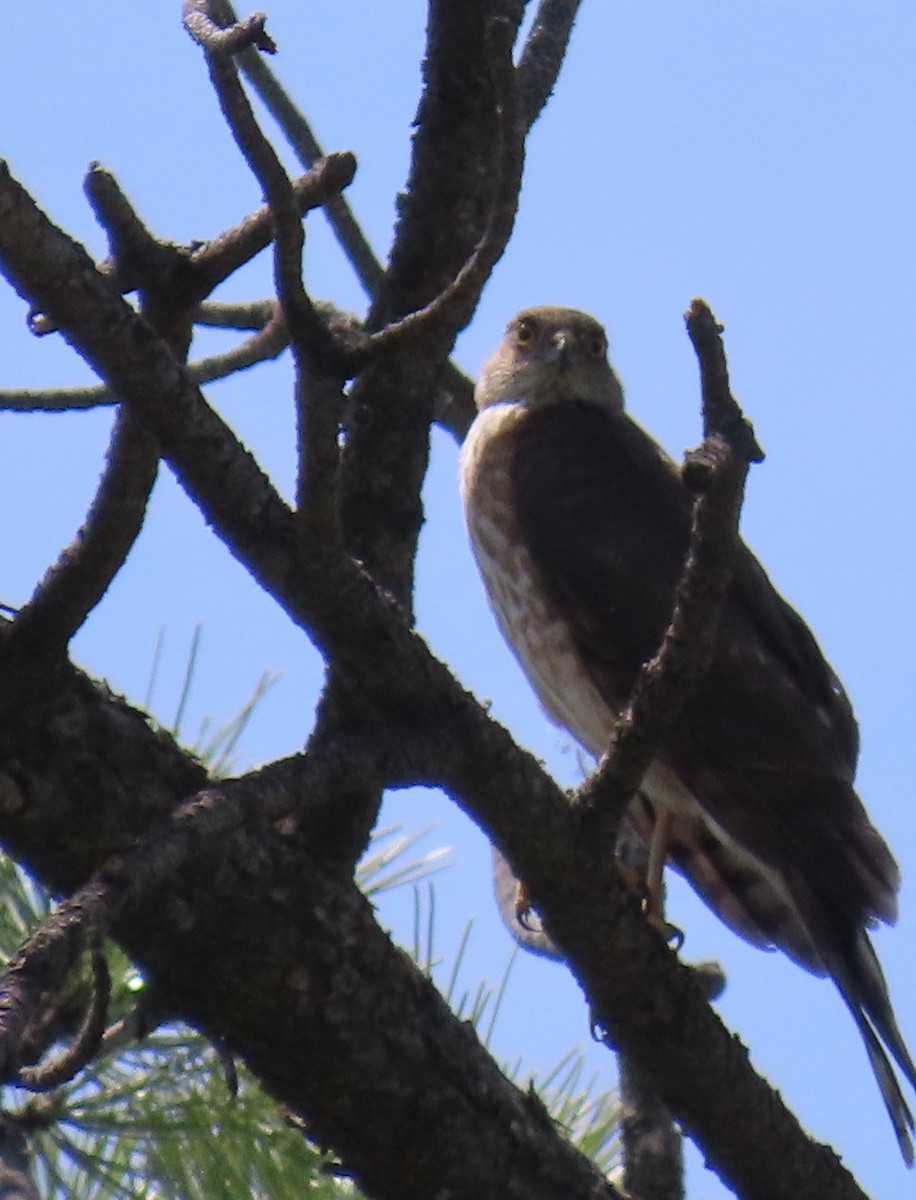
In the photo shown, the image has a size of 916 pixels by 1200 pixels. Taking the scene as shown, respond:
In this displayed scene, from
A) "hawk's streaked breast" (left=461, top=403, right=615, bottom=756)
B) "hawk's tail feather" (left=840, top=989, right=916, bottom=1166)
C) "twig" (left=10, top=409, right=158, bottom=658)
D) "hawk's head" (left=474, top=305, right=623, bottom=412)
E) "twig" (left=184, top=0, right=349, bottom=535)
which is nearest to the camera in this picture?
"twig" (left=184, top=0, right=349, bottom=535)

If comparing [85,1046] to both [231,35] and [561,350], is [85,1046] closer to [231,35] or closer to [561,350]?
[231,35]

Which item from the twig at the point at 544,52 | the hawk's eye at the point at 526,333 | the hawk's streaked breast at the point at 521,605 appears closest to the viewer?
the twig at the point at 544,52

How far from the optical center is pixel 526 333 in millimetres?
5465

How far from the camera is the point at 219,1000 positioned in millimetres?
2305

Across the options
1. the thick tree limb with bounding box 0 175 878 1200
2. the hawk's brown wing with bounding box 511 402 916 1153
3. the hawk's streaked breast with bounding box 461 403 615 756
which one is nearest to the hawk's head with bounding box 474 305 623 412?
the hawk's streaked breast with bounding box 461 403 615 756

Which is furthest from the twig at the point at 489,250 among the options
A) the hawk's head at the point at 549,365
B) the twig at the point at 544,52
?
the hawk's head at the point at 549,365

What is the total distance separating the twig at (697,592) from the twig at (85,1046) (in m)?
0.76

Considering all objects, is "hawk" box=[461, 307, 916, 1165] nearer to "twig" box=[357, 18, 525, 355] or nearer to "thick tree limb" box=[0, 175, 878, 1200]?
"thick tree limb" box=[0, 175, 878, 1200]

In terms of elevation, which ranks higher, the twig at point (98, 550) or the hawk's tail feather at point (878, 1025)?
the hawk's tail feather at point (878, 1025)

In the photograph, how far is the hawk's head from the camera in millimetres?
5266

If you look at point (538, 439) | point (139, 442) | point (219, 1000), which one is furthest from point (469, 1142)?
point (538, 439)

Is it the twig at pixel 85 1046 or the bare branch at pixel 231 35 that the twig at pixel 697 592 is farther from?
the twig at pixel 85 1046

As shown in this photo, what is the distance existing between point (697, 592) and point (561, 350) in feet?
10.2

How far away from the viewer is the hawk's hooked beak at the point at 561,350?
5.29m
